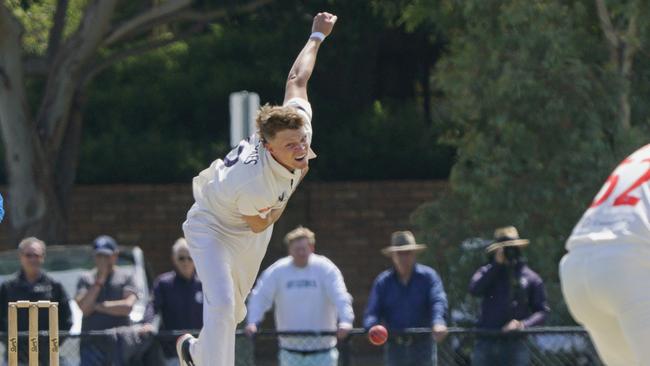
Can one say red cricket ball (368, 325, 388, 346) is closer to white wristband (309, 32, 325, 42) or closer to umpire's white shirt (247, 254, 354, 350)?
umpire's white shirt (247, 254, 354, 350)

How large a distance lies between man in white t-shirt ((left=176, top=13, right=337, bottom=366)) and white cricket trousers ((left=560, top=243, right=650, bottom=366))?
186 cm

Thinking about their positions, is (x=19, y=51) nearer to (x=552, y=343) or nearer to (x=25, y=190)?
(x=25, y=190)

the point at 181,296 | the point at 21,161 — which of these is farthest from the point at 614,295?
the point at 21,161

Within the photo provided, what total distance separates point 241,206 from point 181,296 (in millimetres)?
3848

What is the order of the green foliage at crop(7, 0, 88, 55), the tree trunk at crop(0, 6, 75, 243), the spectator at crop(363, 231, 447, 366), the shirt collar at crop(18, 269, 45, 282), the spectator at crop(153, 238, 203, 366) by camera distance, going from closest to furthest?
the spectator at crop(363, 231, 447, 366)
the shirt collar at crop(18, 269, 45, 282)
the spectator at crop(153, 238, 203, 366)
the tree trunk at crop(0, 6, 75, 243)
the green foliage at crop(7, 0, 88, 55)

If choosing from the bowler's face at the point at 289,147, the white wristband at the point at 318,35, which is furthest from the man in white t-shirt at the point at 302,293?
the bowler's face at the point at 289,147

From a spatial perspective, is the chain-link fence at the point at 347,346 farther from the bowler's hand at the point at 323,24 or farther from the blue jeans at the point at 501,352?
the bowler's hand at the point at 323,24

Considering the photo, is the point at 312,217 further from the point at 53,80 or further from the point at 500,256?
the point at 500,256

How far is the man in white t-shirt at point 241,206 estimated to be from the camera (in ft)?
23.7

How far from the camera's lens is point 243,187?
726cm

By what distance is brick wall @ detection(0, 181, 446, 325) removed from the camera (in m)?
19.0

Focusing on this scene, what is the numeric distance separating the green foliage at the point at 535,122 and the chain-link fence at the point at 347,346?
2.86 metres

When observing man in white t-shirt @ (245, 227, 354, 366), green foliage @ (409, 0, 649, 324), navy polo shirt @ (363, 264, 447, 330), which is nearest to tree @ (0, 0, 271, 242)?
green foliage @ (409, 0, 649, 324)

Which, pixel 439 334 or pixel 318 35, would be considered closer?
pixel 318 35
